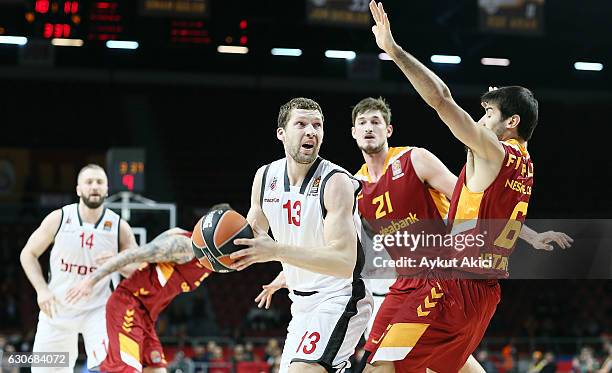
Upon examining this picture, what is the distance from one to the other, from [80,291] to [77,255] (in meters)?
0.69

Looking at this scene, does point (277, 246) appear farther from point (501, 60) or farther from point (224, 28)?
point (501, 60)

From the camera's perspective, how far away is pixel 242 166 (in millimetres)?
18906

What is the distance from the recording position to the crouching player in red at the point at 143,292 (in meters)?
6.57

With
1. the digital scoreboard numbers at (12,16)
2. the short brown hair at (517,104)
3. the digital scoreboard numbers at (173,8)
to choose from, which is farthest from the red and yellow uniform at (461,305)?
the digital scoreboard numbers at (12,16)

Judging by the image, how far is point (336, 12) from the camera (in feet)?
43.2

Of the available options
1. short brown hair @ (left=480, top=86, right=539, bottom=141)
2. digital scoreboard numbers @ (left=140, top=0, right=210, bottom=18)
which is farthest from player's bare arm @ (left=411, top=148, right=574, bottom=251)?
digital scoreboard numbers @ (left=140, top=0, right=210, bottom=18)

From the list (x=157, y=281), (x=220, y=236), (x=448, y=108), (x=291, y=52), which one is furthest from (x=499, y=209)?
(x=291, y=52)

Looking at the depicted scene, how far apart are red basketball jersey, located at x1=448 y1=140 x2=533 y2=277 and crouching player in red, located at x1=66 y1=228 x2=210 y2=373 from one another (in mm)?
2859

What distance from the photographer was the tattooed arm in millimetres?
6637

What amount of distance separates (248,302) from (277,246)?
14695mm

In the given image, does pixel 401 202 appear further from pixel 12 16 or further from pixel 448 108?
pixel 12 16

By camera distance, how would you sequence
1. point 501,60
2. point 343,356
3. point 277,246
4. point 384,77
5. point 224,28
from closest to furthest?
point 277,246 < point 343,356 < point 224,28 < point 501,60 < point 384,77

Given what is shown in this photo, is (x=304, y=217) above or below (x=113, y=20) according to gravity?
below

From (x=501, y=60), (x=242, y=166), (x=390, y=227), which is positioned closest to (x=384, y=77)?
(x=501, y=60)
